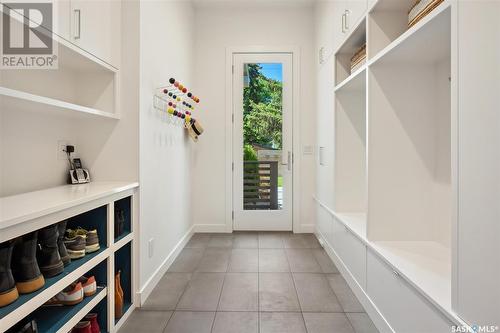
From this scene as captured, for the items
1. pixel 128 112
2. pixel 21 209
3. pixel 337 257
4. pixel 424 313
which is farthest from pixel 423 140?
pixel 21 209

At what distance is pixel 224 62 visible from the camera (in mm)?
3855

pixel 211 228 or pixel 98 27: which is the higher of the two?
pixel 98 27

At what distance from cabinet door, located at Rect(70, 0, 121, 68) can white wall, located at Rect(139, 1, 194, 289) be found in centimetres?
17

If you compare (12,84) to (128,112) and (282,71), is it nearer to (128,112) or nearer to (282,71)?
(128,112)

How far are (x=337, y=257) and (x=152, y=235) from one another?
165cm

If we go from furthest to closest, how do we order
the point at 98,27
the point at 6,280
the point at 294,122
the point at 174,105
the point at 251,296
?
the point at 294,122, the point at 174,105, the point at 251,296, the point at 98,27, the point at 6,280

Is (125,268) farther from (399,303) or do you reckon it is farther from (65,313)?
(399,303)

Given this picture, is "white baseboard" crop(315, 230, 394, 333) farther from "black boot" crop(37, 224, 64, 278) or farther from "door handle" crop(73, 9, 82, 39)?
"door handle" crop(73, 9, 82, 39)

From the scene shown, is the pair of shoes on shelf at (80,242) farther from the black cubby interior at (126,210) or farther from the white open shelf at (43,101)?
the white open shelf at (43,101)

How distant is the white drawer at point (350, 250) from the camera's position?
2035 mm

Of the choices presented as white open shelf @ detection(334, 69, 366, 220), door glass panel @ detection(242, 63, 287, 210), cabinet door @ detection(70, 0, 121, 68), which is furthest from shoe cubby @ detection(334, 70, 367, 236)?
cabinet door @ detection(70, 0, 121, 68)

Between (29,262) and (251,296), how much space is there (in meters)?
1.46

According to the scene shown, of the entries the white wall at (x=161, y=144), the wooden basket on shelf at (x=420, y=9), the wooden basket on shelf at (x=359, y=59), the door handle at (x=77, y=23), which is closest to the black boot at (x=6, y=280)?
the white wall at (x=161, y=144)

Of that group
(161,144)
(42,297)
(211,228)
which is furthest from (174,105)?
(42,297)
